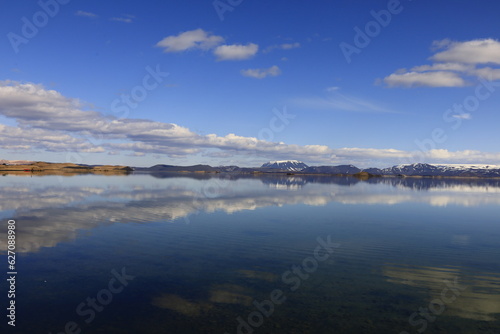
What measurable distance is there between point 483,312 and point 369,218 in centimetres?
2590

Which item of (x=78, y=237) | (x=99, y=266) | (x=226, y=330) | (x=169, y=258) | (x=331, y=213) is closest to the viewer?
(x=226, y=330)

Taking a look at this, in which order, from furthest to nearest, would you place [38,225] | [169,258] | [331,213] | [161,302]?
[331,213] → [38,225] → [169,258] → [161,302]

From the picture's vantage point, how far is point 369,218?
39000mm

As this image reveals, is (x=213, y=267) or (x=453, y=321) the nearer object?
(x=453, y=321)

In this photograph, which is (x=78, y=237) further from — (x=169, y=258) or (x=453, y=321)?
(x=453, y=321)

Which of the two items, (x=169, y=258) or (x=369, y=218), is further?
(x=369, y=218)

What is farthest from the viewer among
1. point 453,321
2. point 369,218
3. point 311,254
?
point 369,218

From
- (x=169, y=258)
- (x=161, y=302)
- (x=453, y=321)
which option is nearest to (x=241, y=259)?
(x=169, y=258)

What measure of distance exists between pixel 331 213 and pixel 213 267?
27.2 metres

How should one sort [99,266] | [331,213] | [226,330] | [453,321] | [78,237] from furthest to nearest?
[331,213] → [78,237] → [99,266] → [453,321] → [226,330]

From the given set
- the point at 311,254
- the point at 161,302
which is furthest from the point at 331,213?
the point at 161,302

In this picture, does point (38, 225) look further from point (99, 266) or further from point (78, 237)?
point (99, 266)

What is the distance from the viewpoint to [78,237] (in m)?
25.2

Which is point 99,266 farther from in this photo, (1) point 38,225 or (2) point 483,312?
(2) point 483,312
